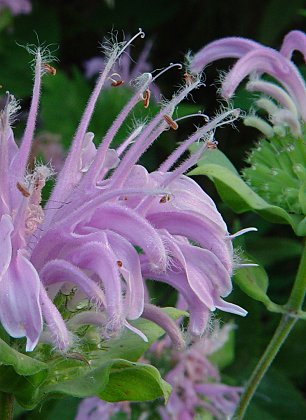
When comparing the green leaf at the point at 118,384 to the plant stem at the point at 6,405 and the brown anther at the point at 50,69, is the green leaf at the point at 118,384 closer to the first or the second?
the plant stem at the point at 6,405

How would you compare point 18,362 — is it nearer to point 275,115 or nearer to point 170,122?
point 170,122

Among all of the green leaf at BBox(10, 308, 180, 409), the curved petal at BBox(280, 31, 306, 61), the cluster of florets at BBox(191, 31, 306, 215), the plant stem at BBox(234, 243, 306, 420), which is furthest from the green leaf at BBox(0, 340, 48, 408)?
the curved petal at BBox(280, 31, 306, 61)

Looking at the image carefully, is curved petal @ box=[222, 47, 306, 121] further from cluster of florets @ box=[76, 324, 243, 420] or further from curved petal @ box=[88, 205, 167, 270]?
cluster of florets @ box=[76, 324, 243, 420]

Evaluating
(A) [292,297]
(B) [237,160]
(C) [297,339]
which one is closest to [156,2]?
(B) [237,160]

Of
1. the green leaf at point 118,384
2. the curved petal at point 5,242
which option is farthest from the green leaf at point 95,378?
the curved petal at point 5,242

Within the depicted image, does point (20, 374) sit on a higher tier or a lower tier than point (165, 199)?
lower

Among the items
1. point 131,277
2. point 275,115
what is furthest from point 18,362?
point 275,115
